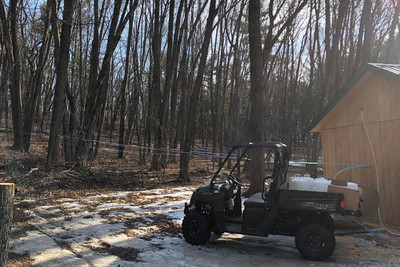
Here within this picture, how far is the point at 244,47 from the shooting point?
26.8m

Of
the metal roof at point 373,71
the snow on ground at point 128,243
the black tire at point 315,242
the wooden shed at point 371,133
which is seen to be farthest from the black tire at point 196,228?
the metal roof at point 373,71

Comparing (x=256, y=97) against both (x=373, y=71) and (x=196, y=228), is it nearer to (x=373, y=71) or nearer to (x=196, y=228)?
(x=373, y=71)

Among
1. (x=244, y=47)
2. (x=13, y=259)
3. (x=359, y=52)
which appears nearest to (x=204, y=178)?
(x=359, y=52)

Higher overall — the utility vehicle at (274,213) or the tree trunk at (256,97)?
the tree trunk at (256,97)

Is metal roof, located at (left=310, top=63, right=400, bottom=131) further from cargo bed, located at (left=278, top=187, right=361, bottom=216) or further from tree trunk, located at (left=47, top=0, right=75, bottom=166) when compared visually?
tree trunk, located at (left=47, top=0, right=75, bottom=166)

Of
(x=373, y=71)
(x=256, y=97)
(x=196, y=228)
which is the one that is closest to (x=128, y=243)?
(x=196, y=228)

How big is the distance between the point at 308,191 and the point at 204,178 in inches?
430

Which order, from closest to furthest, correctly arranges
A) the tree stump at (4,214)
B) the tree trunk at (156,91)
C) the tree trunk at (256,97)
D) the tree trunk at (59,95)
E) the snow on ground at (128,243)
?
1. the tree stump at (4,214)
2. the snow on ground at (128,243)
3. the tree trunk at (256,97)
4. the tree trunk at (59,95)
5. the tree trunk at (156,91)

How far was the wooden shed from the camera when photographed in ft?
24.0

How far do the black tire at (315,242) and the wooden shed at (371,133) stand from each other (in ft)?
4.86

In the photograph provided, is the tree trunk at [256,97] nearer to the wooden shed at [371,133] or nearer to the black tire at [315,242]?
the wooden shed at [371,133]

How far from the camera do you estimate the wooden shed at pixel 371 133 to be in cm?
731

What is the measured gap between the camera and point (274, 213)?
5.36m

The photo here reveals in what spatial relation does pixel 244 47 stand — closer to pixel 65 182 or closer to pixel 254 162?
pixel 254 162
